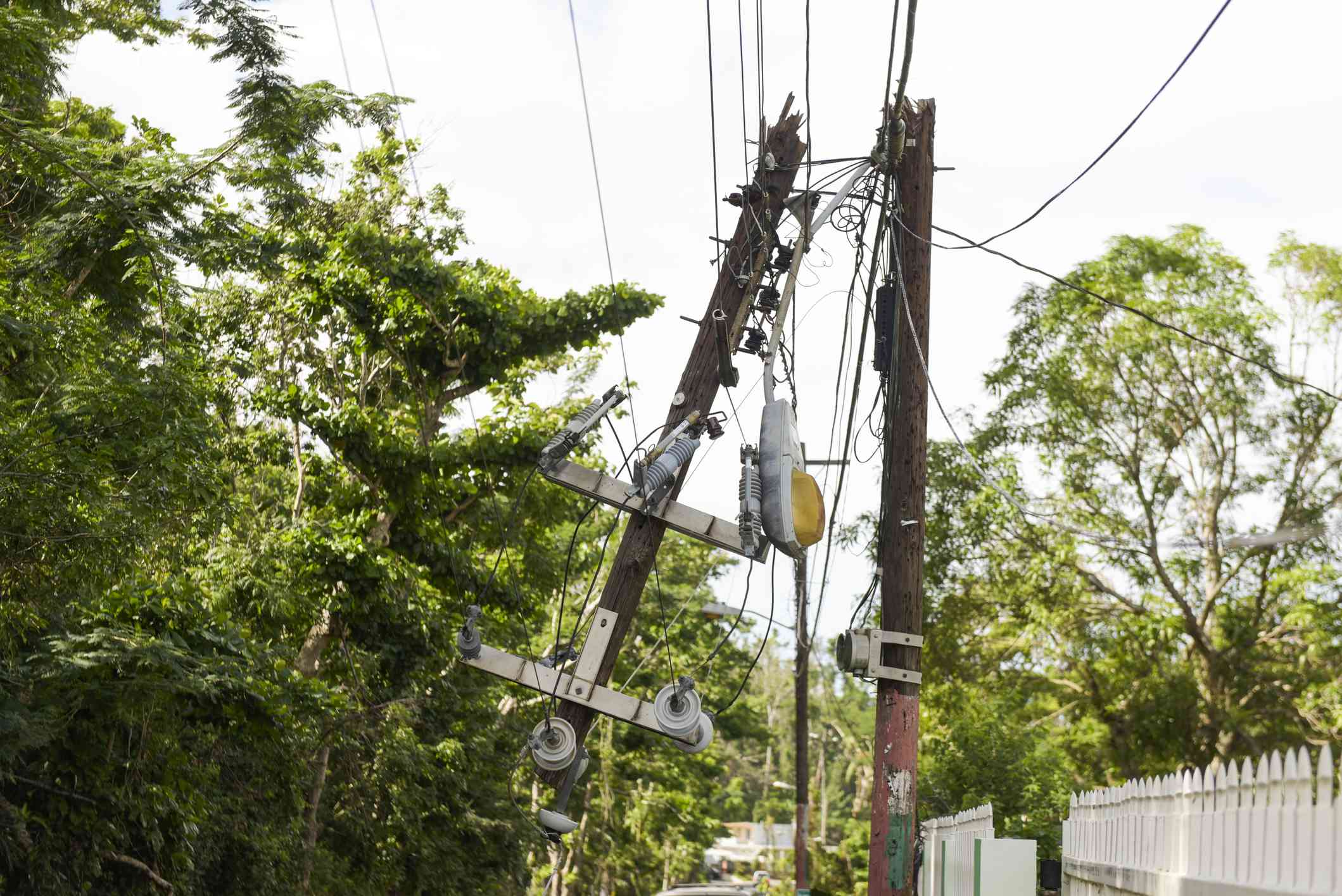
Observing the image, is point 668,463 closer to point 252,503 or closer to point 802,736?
point 252,503

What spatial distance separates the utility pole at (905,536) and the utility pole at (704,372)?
90cm

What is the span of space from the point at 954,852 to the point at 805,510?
2.32m

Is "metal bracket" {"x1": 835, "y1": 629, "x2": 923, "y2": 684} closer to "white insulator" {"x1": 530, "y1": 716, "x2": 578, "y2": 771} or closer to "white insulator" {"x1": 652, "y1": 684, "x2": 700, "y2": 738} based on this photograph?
"white insulator" {"x1": 652, "y1": 684, "x2": 700, "y2": 738}

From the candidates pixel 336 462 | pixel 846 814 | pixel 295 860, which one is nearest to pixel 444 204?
pixel 336 462

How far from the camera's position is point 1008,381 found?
925 inches

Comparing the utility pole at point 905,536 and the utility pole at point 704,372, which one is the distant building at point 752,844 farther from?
the utility pole at point 704,372

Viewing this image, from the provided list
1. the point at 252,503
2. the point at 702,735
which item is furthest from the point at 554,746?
the point at 252,503

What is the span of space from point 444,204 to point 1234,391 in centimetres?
1397

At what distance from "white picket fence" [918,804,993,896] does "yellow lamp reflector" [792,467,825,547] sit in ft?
6.67

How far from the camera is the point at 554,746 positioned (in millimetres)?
8062

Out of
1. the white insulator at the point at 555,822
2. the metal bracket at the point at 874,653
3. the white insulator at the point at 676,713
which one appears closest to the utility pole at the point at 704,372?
the white insulator at the point at 555,822

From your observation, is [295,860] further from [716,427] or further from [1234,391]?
[1234,391]

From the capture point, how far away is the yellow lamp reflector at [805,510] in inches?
325

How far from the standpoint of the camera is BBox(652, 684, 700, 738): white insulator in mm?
7895
